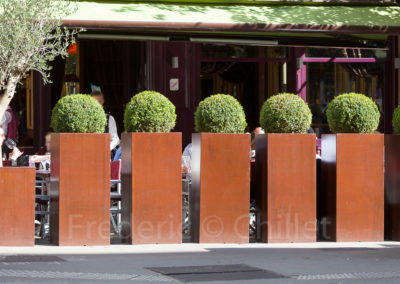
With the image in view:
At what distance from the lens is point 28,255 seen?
29.0 ft

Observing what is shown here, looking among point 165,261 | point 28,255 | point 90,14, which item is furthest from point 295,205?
point 90,14

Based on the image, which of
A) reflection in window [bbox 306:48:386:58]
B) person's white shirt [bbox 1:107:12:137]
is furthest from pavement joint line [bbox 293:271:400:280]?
reflection in window [bbox 306:48:386:58]

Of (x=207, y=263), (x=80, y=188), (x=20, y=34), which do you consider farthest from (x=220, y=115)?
(x=20, y=34)

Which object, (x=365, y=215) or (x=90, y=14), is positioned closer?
(x=365, y=215)

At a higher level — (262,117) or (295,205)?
(262,117)

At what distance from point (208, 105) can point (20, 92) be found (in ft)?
21.3

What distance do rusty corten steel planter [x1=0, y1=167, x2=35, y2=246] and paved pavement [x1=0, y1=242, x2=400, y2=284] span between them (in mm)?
150

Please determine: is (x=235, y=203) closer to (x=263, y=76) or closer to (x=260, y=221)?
(x=260, y=221)

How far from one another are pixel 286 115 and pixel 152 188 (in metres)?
1.61

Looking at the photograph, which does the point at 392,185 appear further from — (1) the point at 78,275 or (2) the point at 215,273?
(1) the point at 78,275

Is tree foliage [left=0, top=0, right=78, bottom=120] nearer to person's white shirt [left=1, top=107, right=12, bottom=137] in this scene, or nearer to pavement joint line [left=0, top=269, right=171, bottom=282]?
pavement joint line [left=0, top=269, right=171, bottom=282]

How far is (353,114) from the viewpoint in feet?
32.9

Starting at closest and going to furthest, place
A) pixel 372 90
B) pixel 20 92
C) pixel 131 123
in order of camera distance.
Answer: pixel 131 123 → pixel 20 92 → pixel 372 90

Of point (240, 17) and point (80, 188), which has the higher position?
point (240, 17)
